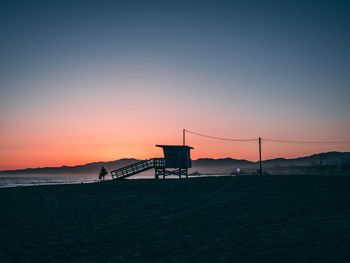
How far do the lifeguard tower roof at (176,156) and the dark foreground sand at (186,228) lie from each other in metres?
19.7

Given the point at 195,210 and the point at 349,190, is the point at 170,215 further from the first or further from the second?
the point at 349,190

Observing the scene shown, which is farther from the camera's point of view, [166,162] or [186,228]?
[166,162]

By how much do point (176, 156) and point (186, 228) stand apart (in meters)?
29.0

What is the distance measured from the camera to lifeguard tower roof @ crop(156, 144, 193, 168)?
132 feet

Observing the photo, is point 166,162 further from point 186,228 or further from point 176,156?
point 186,228

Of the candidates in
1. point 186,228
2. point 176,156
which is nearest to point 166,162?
point 176,156

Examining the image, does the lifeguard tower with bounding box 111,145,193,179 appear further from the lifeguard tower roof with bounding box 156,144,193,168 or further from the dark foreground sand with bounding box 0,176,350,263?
the dark foreground sand with bounding box 0,176,350,263

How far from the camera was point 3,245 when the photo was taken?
A: 9.93m

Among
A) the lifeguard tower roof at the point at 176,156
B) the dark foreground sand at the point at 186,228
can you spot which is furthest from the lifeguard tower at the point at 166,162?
the dark foreground sand at the point at 186,228

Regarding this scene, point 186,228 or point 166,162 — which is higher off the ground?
point 166,162

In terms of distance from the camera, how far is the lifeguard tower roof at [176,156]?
40.2 metres

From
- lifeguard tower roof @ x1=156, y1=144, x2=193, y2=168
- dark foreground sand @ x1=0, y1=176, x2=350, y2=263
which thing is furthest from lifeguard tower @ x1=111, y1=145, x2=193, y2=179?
dark foreground sand @ x1=0, y1=176, x2=350, y2=263

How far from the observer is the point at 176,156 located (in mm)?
40594

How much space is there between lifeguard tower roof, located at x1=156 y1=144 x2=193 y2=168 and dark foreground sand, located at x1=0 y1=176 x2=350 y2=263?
19.7 meters
